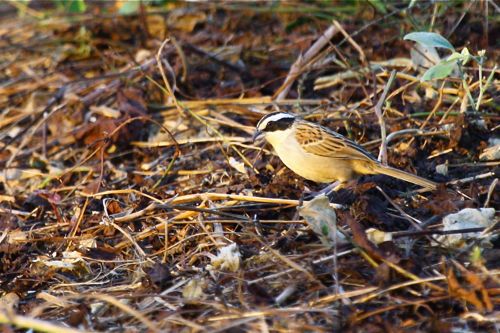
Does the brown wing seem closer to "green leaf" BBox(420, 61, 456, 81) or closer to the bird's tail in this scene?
the bird's tail

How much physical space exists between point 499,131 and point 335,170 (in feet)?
4.40

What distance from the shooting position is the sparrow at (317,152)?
219 inches

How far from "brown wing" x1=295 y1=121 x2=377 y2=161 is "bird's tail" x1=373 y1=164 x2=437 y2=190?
0.32ft

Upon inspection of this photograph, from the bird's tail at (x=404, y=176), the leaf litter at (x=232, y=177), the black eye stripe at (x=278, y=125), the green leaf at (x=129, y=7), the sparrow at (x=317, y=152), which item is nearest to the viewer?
the leaf litter at (x=232, y=177)

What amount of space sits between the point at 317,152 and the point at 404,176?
0.67 metres

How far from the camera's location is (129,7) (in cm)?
873

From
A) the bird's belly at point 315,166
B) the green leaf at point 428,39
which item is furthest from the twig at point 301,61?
the green leaf at point 428,39

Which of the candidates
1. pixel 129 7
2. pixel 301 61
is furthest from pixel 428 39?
pixel 129 7

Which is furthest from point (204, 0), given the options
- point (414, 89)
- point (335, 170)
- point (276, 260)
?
point (276, 260)

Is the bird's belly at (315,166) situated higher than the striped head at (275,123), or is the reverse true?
the striped head at (275,123)

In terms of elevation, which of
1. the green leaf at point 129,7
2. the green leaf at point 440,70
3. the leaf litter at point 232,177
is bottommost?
the leaf litter at point 232,177

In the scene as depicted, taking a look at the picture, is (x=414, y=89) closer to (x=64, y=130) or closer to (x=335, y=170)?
(x=335, y=170)

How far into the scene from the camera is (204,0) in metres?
8.92

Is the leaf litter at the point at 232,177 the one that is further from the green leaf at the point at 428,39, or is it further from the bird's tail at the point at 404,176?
the green leaf at the point at 428,39
